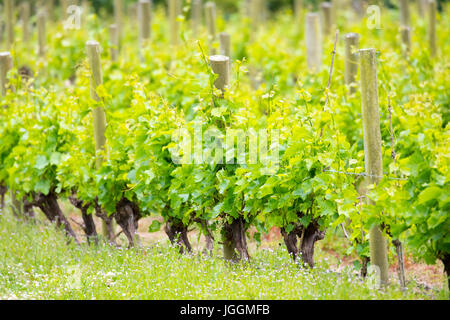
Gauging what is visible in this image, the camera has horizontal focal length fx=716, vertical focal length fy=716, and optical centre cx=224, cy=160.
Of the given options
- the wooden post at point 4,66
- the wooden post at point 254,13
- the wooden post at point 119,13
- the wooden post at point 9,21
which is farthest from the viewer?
the wooden post at point 254,13

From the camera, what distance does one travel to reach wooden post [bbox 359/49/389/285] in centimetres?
431

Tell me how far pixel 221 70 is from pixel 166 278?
1492mm

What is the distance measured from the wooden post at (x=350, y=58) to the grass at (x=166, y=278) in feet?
6.73

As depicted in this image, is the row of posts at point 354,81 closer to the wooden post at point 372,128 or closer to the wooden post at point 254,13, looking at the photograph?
the wooden post at point 372,128

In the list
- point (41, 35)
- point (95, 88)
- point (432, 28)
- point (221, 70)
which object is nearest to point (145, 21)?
point (41, 35)

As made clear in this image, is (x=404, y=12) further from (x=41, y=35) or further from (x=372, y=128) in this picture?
(x=372, y=128)

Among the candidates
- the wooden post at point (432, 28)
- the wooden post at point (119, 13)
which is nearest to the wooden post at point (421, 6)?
the wooden post at point (432, 28)

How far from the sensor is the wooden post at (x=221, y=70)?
502 cm

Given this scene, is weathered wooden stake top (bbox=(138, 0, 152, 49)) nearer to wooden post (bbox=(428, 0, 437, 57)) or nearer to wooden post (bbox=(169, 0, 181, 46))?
wooden post (bbox=(169, 0, 181, 46))

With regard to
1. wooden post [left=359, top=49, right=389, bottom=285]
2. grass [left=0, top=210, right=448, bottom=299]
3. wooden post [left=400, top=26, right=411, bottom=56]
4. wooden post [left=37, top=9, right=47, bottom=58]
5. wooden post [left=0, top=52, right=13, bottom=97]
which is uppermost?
wooden post [left=37, top=9, right=47, bottom=58]

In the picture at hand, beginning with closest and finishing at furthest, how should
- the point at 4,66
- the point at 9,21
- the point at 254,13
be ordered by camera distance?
the point at 4,66, the point at 9,21, the point at 254,13

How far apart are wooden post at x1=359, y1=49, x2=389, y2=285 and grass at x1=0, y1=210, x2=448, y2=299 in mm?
261

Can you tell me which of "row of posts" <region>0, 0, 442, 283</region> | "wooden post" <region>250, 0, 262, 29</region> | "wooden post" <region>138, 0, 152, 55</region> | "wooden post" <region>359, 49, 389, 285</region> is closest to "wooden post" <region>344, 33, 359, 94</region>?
"row of posts" <region>0, 0, 442, 283</region>

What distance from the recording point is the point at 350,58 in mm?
6652
